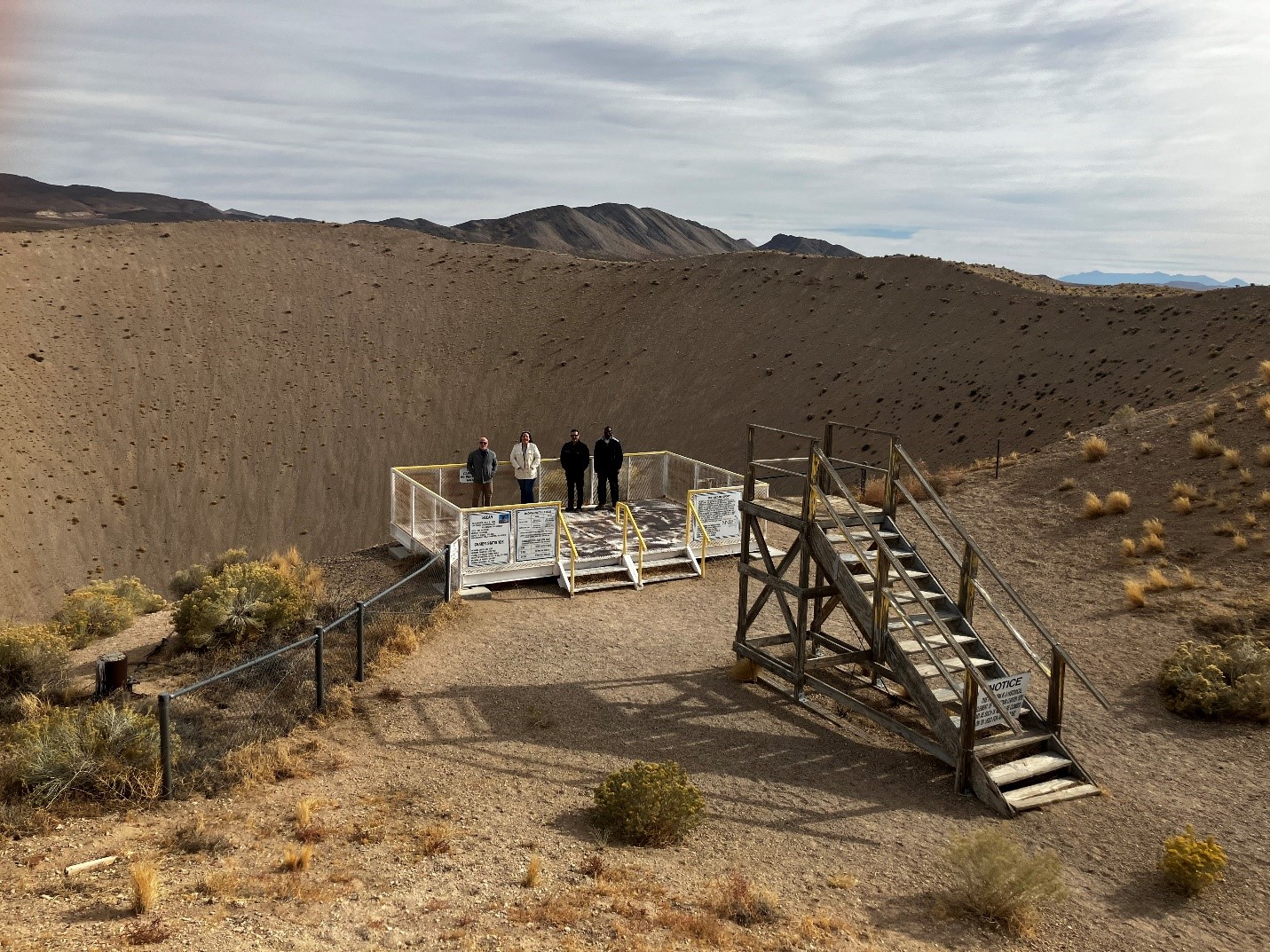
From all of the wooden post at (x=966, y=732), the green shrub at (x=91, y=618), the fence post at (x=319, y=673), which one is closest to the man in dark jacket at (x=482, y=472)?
the green shrub at (x=91, y=618)

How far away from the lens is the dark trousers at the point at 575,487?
67.3 ft

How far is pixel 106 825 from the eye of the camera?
8961 mm

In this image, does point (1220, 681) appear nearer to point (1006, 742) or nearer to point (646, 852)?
point (1006, 742)

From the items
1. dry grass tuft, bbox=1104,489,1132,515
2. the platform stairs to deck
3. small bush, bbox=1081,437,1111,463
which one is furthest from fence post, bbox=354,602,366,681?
small bush, bbox=1081,437,1111,463

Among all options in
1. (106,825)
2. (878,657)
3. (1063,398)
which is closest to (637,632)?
(878,657)

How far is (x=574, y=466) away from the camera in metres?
20.4

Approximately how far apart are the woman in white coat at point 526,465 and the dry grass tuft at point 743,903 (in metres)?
12.2

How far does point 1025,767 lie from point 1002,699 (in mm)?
737

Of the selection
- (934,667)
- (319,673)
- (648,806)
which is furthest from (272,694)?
(934,667)

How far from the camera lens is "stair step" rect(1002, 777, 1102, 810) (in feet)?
32.7

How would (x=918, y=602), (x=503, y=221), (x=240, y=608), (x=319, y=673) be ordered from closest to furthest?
(x=918, y=602), (x=319, y=673), (x=240, y=608), (x=503, y=221)

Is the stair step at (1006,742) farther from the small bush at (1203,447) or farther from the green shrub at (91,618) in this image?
the green shrub at (91,618)

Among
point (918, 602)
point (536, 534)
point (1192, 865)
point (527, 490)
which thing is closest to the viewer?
point (1192, 865)

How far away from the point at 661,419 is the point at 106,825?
39.3 metres
